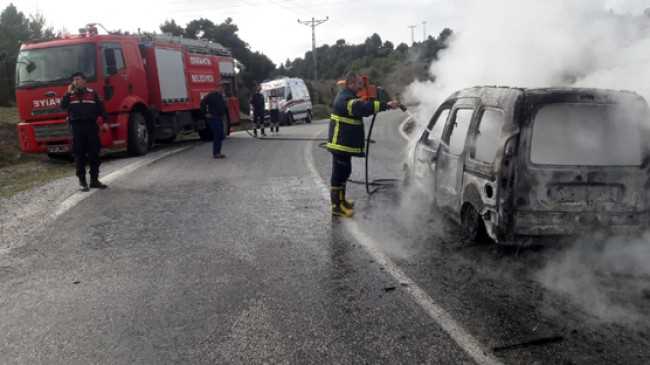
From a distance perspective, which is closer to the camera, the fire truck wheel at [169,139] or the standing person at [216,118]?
the standing person at [216,118]

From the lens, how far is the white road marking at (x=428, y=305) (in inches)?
127

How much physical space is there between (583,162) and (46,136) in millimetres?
11728

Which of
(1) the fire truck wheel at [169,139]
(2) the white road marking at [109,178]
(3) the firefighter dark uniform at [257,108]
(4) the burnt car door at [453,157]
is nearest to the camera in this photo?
(4) the burnt car door at [453,157]

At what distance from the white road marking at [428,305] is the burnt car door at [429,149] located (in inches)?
35.9

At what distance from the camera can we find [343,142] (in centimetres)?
684

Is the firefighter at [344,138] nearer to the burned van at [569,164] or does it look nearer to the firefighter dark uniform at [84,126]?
the burned van at [569,164]

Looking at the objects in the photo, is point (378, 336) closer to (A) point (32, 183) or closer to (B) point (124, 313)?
(B) point (124, 313)

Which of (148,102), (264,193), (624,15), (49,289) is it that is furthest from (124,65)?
(624,15)

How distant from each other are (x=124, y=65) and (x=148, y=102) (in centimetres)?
193

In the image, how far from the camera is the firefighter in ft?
22.2

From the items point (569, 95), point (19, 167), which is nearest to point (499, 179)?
point (569, 95)

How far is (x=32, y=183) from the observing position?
414 inches

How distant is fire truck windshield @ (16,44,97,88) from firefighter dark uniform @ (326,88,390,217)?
819cm

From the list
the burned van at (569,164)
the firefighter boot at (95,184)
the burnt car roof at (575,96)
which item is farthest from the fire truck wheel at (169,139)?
the burnt car roof at (575,96)
